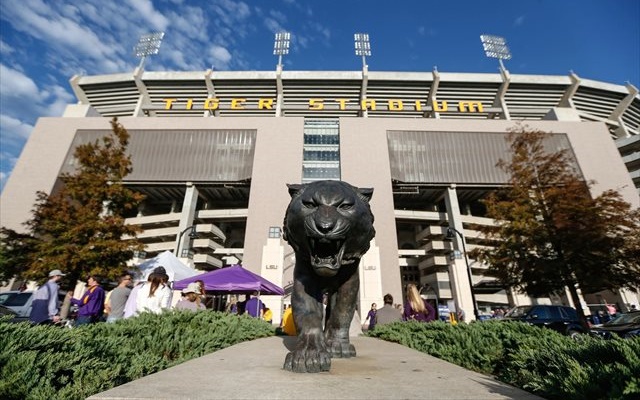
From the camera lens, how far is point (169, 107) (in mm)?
42031

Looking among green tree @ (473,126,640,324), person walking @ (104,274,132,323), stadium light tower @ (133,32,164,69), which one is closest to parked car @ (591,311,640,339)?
green tree @ (473,126,640,324)

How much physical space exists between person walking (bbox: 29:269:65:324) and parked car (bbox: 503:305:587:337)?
13.7 metres

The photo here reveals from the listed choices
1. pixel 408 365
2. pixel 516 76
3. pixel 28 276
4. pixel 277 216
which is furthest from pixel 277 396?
pixel 516 76

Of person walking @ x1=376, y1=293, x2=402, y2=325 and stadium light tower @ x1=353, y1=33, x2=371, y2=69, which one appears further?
stadium light tower @ x1=353, y1=33, x2=371, y2=69

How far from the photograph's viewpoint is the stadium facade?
32.8 meters

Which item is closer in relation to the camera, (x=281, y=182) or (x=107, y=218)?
(x=107, y=218)

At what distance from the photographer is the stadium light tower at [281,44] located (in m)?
48.8

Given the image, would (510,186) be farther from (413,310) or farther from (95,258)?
(95,258)

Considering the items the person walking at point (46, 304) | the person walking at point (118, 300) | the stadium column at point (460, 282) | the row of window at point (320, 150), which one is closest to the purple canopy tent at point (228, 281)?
the person walking at point (118, 300)

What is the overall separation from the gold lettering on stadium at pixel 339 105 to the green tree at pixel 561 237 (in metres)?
30.5

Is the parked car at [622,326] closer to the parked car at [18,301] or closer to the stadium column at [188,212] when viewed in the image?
the parked car at [18,301]

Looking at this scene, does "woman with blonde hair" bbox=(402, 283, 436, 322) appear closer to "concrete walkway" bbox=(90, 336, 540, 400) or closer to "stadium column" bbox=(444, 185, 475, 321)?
"concrete walkway" bbox=(90, 336, 540, 400)

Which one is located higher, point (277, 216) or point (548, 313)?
point (277, 216)

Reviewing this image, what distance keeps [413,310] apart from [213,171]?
33.1 metres
